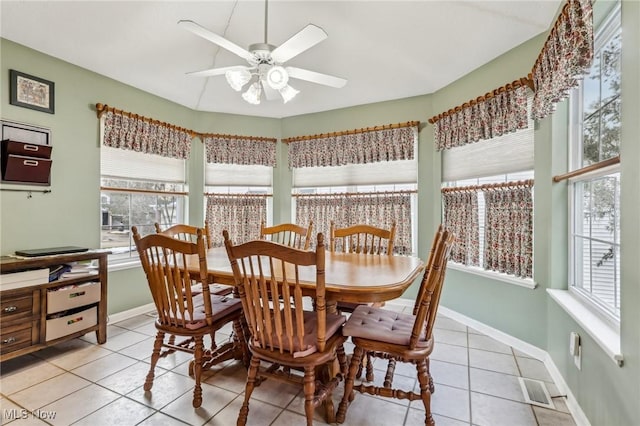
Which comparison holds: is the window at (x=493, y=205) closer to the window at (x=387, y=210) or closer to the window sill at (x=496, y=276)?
the window sill at (x=496, y=276)

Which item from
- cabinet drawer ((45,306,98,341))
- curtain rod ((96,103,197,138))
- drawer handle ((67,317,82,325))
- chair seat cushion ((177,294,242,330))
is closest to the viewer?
chair seat cushion ((177,294,242,330))

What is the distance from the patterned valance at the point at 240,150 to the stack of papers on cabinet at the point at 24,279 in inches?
89.8

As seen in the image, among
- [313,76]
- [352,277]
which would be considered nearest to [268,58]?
[313,76]

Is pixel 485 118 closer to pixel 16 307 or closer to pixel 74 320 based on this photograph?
pixel 74 320

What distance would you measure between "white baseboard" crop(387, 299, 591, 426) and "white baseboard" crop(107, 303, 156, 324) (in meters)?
2.97

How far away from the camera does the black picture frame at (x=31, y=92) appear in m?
2.53

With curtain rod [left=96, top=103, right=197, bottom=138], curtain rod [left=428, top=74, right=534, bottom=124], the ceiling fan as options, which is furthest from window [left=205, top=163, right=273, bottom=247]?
curtain rod [left=428, top=74, right=534, bottom=124]

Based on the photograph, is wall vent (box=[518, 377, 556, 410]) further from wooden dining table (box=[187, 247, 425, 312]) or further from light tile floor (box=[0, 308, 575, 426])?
wooden dining table (box=[187, 247, 425, 312])

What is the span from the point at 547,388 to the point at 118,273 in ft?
12.9

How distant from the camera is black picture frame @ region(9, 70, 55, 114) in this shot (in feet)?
8.29

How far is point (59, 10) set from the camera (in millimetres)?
2225

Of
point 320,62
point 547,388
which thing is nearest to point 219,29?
point 320,62

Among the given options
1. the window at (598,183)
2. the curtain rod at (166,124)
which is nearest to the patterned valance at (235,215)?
the curtain rod at (166,124)

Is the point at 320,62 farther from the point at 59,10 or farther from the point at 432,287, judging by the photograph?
the point at 432,287
